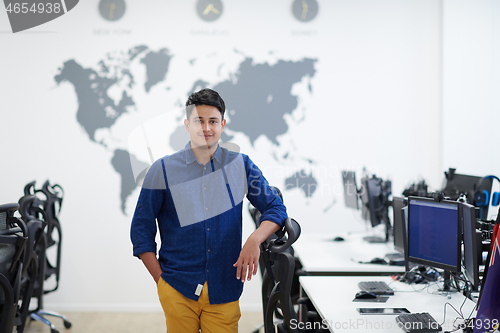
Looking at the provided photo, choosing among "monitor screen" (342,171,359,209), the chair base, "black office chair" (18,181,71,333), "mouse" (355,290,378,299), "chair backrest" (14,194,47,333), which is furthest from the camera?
"monitor screen" (342,171,359,209)

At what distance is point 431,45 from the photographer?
14.0 ft

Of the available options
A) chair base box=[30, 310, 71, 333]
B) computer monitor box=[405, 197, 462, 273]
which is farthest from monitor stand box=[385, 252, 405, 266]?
chair base box=[30, 310, 71, 333]

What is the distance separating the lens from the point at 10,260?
215 centimetres

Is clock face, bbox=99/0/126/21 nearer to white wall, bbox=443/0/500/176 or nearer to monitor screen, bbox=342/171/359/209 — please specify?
monitor screen, bbox=342/171/359/209

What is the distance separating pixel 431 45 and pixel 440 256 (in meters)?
2.88

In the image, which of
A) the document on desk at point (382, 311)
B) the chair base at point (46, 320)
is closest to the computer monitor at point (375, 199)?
the document on desk at point (382, 311)

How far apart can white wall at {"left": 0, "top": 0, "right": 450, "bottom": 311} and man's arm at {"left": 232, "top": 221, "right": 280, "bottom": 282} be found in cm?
248

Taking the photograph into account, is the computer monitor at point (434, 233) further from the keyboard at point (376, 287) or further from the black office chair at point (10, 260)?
the black office chair at point (10, 260)

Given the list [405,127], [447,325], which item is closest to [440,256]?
[447,325]

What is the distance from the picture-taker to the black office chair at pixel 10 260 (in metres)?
2.04

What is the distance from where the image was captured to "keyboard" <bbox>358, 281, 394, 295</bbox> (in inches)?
83.0

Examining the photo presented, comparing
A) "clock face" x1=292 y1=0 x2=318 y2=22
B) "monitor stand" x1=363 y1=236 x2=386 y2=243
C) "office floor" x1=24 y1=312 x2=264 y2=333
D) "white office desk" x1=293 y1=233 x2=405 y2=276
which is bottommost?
"office floor" x1=24 y1=312 x2=264 y2=333

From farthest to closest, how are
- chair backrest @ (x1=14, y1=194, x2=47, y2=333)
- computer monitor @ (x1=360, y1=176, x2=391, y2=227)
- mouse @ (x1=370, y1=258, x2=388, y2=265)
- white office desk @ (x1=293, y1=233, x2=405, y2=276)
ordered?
computer monitor @ (x1=360, y1=176, x2=391, y2=227)
mouse @ (x1=370, y1=258, x2=388, y2=265)
white office desk @ (x1=293, y1=233, x2=405, y2=276)
chair backrest @ (x1=14, y1=194, x2=47, y2=333)

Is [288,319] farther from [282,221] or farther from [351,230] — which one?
[351,230]
